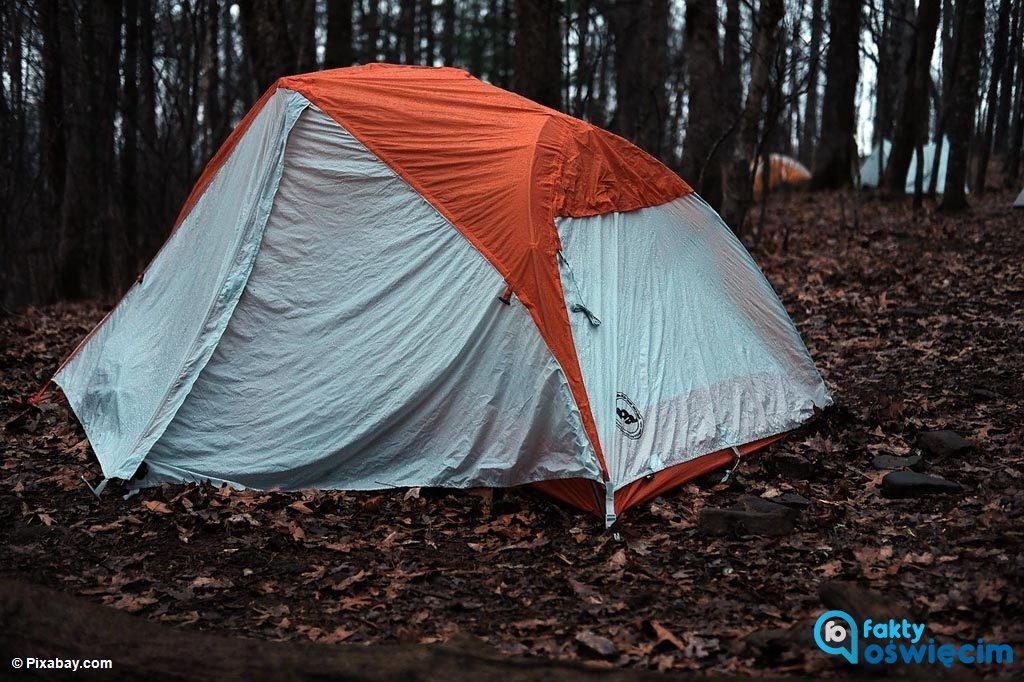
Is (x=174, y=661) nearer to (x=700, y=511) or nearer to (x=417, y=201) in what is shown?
(x=700, y=511)

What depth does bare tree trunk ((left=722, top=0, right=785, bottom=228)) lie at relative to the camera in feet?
36.5

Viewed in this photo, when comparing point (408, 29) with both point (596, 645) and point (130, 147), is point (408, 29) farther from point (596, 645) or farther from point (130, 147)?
point (596, 645)

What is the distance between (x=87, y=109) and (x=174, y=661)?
1211 centimetres

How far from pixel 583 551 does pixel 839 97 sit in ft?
48.9

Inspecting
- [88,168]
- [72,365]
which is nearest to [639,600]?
[72,365]

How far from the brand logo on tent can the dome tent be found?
1cm

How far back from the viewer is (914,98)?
49.9 ft

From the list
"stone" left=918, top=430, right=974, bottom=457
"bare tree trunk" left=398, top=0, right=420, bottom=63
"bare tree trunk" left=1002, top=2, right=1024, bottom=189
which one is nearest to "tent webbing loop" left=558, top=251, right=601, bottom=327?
"stone" left=918, top=430, right=974, bottom=457

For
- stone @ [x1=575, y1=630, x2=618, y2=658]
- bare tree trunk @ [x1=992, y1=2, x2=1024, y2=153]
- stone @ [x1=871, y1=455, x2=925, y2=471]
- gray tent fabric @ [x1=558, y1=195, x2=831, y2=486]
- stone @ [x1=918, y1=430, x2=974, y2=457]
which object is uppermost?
bare tree trunk @ [x1=992, y1=2, x2=1024, y2=153]

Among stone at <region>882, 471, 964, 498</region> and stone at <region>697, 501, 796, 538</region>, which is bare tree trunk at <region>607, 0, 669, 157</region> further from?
stone at <region>697, 501, 796, 538</region>

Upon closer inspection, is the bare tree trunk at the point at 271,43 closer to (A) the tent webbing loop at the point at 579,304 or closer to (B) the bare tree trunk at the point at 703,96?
(B) the bare tree trunk at the point at 703,96

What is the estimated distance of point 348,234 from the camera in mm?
5891

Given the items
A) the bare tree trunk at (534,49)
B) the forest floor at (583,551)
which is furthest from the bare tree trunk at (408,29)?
the forest floor at (583,551)

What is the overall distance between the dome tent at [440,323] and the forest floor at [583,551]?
246mm
